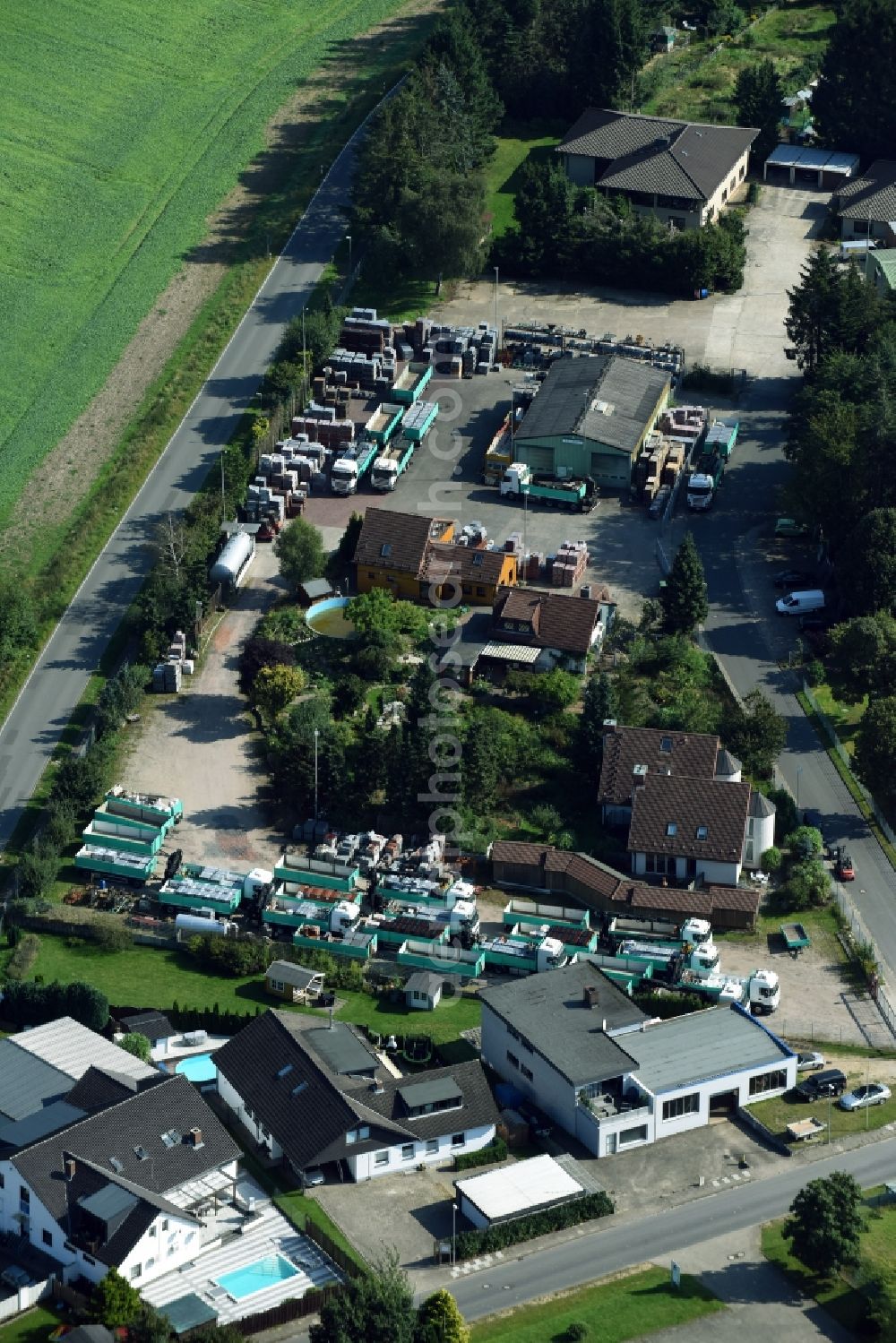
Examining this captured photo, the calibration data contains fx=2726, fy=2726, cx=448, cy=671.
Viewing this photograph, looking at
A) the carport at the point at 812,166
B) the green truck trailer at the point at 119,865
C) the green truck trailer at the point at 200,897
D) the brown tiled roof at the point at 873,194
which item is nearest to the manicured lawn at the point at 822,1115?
the green truck trailer at the point at 200,897

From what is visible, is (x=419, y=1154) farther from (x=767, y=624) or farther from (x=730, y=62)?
(x=730, y=62)

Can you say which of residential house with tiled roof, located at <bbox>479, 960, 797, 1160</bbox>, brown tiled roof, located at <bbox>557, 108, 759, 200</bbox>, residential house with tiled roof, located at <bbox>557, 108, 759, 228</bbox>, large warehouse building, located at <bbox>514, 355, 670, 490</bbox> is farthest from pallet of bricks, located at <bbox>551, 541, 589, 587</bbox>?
brown tiled roof, located at <bbox>557, 108, 759, 200</bbox>

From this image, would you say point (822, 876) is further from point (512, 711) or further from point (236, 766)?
point (236, 766)

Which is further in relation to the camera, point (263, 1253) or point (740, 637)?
point (740, 637)

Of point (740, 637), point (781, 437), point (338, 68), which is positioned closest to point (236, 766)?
point (740, 637)

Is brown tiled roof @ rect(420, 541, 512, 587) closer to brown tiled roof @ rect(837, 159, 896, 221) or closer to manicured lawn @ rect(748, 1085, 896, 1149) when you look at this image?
manicured lawn @ rect(748, 1085, 896, 1149)

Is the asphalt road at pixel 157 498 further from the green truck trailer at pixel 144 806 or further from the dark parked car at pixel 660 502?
the dark parked car at pixel 660 502
